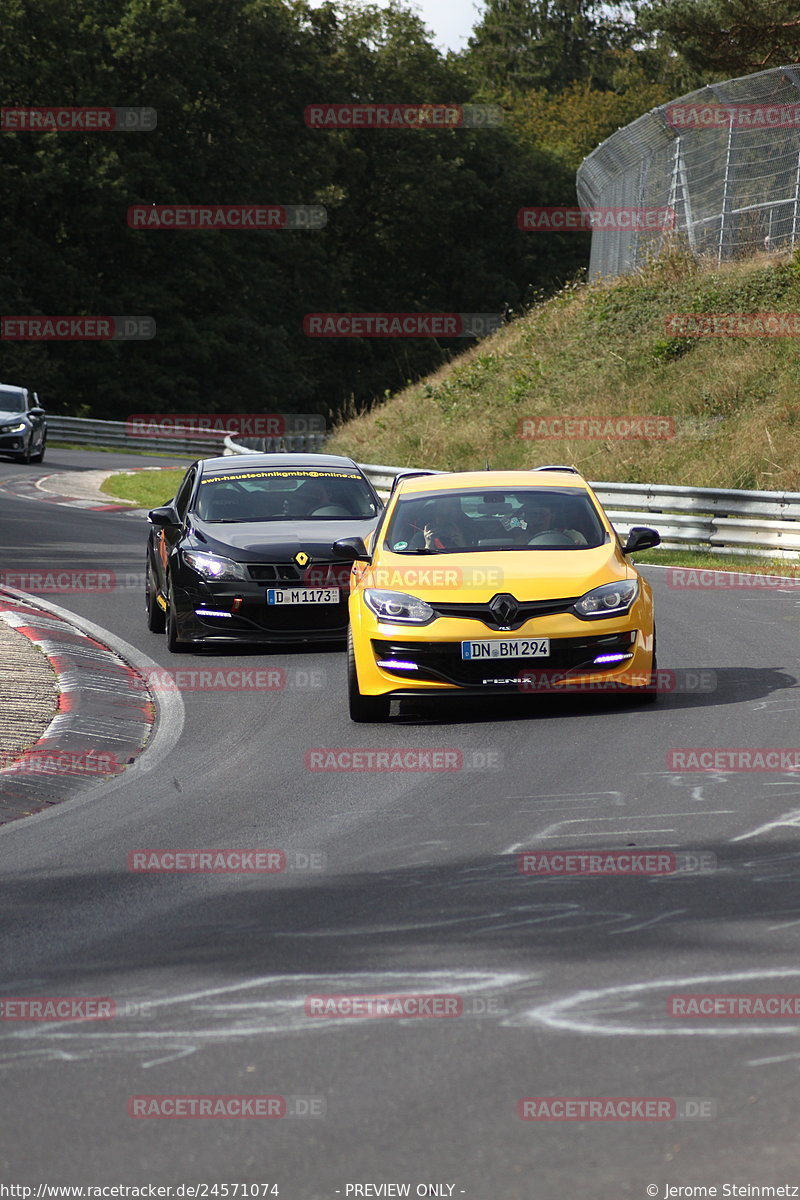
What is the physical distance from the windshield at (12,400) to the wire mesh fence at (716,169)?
49.1ft

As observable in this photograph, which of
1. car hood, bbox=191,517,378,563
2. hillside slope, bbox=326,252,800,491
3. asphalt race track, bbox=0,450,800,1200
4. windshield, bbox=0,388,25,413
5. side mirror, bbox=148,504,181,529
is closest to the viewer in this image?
asphalt race track, bbox=0,450,800,1200

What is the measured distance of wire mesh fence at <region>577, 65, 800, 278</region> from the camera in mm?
31312

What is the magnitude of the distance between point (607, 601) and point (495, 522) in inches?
54.5

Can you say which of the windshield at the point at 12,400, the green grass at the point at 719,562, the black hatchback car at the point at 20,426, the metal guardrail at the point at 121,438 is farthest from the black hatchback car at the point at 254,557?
the metal guardrail at the point at 121,438

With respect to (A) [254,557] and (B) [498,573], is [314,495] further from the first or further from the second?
(B) [498,573]

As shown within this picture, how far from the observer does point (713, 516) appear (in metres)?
22.3

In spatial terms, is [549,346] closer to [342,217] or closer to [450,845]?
[450,845]

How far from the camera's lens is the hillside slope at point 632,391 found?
29000 millimetres

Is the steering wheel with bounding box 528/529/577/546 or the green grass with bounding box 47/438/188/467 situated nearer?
the steering wheel with bounding box 528/529/577/546

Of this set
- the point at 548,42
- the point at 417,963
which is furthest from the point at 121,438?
the point at 548,42

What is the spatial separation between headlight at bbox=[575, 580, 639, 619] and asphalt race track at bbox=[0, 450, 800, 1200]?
77 centimetres

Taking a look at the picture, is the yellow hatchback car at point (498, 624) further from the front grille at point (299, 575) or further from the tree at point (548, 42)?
the tree at point (548, 42)

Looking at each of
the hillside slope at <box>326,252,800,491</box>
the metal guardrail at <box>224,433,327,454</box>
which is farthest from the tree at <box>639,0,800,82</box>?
the metal guardrail at <box>224,433,327,454</box>

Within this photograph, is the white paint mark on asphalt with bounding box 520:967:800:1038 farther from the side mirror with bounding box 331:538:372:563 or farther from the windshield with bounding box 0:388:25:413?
the windshield with bounding box 0:388:25:413
